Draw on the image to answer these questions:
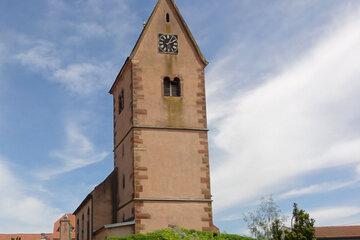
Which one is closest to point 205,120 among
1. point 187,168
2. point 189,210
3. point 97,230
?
point 187,168

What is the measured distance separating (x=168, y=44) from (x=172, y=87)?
3137 millimetres

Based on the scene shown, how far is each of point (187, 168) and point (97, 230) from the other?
25.7ft

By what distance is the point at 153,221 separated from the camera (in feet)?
118

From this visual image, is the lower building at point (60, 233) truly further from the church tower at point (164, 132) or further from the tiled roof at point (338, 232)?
the tiled roof at point (338, 232)

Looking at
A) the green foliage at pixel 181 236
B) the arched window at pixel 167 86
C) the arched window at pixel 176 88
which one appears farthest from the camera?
the arched window at pixel 176 88

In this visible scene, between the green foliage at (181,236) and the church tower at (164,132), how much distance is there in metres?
1.12

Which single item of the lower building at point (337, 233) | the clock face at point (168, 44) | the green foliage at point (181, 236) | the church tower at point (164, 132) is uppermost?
the clock face at point (168, 44)

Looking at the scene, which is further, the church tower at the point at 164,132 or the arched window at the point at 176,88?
the arched window at the point at 176,88

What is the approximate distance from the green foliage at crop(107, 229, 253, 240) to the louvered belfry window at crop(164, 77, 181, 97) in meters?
9.50

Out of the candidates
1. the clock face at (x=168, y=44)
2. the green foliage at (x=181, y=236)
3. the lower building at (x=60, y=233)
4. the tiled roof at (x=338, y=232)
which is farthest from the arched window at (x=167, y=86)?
the tiled roof at (x=338, y=232)

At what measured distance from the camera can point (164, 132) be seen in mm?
38062

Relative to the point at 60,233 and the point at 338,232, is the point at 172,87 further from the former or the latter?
the point at 338,232

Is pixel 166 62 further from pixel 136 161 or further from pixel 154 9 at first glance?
pixel 136 161

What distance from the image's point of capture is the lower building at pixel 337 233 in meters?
87.2
